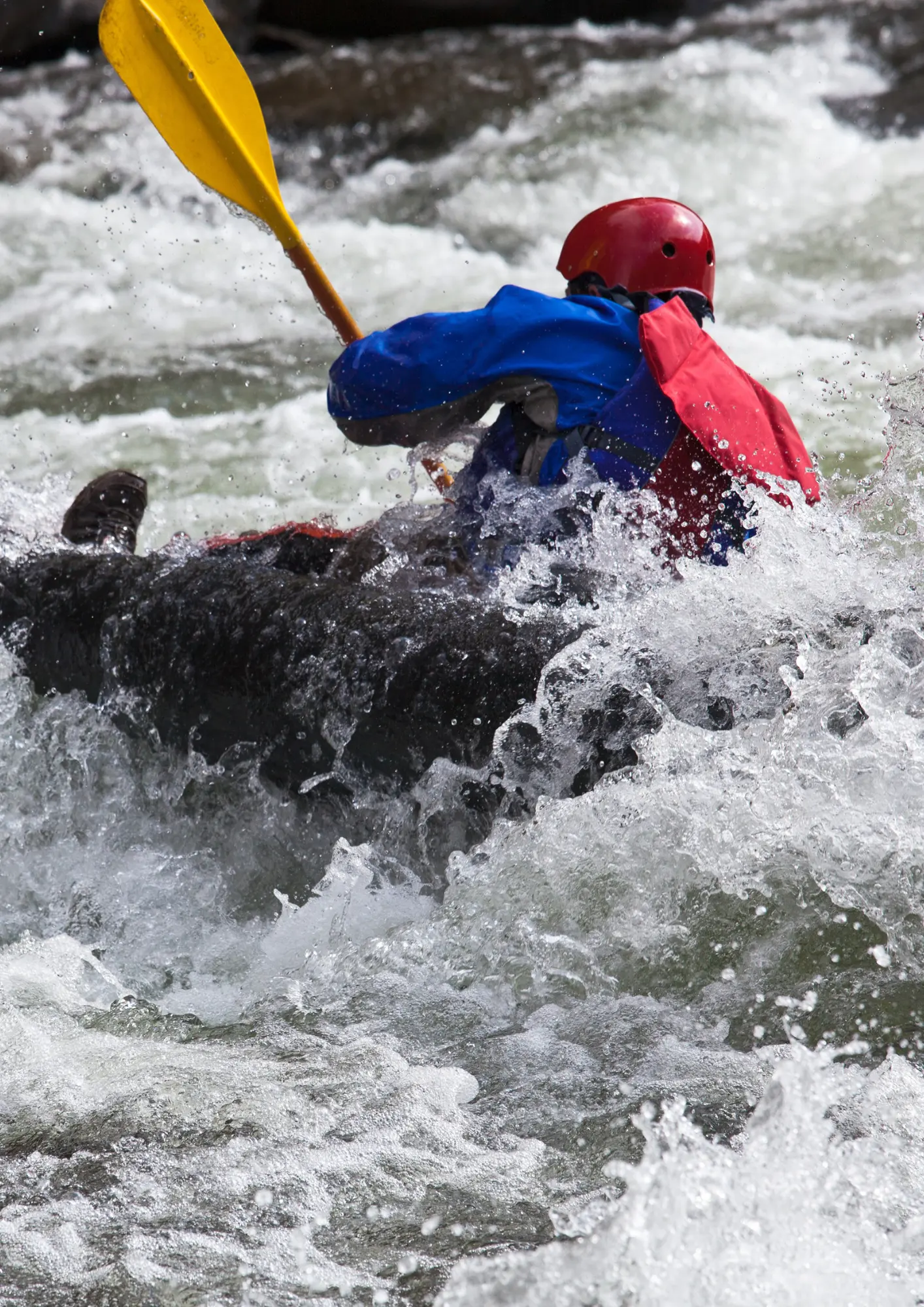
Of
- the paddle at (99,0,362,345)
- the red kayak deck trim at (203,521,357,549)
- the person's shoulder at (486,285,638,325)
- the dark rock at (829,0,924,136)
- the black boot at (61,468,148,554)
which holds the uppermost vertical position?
the paddle at (99,0,362,345)

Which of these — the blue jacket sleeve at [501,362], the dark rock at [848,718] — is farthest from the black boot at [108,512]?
the dark rock at [848,718]

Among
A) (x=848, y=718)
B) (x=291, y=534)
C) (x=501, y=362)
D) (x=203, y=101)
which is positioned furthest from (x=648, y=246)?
(x=203, y=101)

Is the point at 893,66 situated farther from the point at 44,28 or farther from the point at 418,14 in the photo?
the point at 44,28

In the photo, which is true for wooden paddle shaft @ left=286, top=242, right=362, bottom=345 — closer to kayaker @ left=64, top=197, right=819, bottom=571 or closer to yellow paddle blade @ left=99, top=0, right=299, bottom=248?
yellow paddle blade @ left=99, top=0, right=299, bottom=248

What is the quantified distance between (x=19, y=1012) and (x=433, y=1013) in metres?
0.70

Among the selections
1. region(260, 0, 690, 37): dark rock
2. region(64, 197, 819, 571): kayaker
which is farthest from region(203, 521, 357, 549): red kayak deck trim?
region(260, 0, 690, 37): dark rock

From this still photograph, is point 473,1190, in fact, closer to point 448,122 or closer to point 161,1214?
point 161,1214

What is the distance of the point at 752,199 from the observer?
845 centimetres

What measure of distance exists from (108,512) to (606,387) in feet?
5.57

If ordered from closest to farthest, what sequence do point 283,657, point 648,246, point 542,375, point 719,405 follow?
point 283,657 < point 719,405 < point 542,375 < point 648,246

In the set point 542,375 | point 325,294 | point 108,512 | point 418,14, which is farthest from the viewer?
point 418,14

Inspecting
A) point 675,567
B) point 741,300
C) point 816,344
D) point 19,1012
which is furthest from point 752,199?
point 19,1012

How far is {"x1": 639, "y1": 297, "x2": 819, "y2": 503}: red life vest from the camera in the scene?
106 inches

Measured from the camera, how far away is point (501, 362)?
285cm
